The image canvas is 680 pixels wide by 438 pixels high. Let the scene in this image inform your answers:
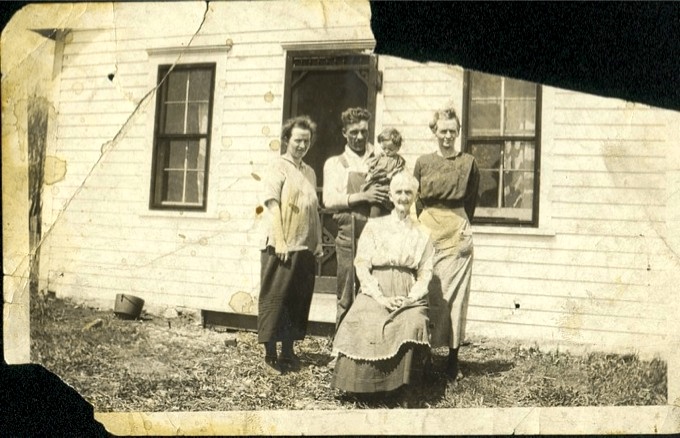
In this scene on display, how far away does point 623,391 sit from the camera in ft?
7.77

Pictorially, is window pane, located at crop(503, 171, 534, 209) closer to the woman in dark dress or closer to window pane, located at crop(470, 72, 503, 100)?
the woman in dark dress

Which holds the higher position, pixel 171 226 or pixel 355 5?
pixel 355 5

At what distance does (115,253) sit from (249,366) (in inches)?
31.8

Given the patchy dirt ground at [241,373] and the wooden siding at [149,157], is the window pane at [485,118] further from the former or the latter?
the patchy dirt ground at [241,373]

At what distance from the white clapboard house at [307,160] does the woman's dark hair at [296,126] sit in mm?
34

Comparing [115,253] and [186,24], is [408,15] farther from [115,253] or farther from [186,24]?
[115,253]

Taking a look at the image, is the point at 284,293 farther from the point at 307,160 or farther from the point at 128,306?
the point at 128,306

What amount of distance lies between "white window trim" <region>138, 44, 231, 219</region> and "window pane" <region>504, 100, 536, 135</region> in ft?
4.15

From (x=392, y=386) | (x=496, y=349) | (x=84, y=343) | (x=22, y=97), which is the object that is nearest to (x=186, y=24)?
(x=22, y=97)

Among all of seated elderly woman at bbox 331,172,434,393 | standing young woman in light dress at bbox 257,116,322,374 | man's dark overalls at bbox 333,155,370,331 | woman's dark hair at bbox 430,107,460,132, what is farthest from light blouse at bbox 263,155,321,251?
woman's dark hair at bbox 430,107,460,132

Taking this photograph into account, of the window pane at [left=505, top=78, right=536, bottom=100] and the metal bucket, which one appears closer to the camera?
the window pane at [left=505, top=78, right=536, bottom=100]

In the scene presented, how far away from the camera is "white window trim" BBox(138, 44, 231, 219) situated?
2.41 metres

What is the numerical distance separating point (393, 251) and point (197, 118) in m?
1.07

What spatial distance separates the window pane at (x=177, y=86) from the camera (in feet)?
8.01
